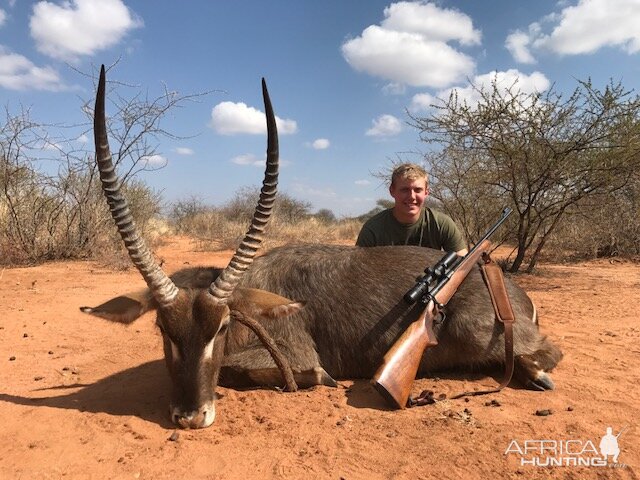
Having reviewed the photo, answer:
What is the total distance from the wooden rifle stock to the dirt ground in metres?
0.21

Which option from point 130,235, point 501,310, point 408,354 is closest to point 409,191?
point 501,310

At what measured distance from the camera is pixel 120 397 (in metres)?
4.43

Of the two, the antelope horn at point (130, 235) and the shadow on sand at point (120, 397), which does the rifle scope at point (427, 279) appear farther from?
the shadow on sand at point (120, 397)

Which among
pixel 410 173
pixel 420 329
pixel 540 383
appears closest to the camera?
pixel 420 329

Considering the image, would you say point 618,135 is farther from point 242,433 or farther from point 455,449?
point 242,433

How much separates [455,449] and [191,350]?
203cm

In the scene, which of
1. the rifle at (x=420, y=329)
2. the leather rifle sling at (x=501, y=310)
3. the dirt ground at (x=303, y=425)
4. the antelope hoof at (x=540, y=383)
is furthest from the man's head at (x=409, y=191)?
the antelope hoof at (x=540, y=383)

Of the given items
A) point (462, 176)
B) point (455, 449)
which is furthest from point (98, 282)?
point (462, 176)

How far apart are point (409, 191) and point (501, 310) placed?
7.23 feet

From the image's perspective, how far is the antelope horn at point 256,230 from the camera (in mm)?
3721

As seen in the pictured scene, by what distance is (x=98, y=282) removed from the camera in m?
10.6

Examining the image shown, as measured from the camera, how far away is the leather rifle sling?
14.8ft

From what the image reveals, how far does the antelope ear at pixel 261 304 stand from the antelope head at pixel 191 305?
0.01 m

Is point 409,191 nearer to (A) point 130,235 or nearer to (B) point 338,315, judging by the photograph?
(B) point 338,315
